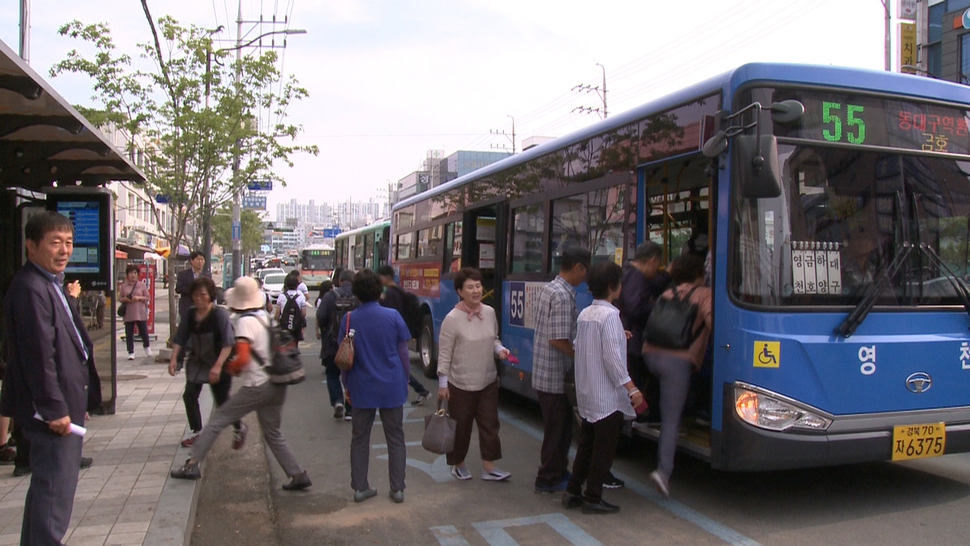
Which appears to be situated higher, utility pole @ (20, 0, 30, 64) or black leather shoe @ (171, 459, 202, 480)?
utility pole @ (20, 0, 30, 64)

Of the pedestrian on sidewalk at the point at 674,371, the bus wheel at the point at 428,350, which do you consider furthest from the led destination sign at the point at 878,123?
the bus wheel at the point at 428,350

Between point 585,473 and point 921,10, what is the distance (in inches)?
1017

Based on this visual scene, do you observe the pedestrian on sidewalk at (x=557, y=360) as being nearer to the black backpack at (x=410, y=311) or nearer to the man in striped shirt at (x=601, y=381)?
the man in striped shirt at (x=601, y=381)

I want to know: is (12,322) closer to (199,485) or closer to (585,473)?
(199,485)

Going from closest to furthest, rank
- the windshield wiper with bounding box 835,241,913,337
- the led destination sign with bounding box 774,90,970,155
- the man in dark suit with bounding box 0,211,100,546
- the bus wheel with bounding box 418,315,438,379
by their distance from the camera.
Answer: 1. the man in dark suit with bounding box 0,211,100,546
2. the windshield wiper with bounding box 835,241,913,337
3. the led destination sign with bounding box 774,90,970,155
4. the bus wheel with bounding box 418,315,438,379

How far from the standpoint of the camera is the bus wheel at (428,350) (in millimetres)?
12016

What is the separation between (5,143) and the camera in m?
6.75

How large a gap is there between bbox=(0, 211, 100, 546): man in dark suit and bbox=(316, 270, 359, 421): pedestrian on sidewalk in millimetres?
5383

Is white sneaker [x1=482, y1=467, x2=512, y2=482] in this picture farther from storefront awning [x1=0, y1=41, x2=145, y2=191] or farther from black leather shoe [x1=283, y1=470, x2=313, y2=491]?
storefront awning [x1=0, y1=41, x2=145, y2=191]

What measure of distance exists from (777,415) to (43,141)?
642 cm

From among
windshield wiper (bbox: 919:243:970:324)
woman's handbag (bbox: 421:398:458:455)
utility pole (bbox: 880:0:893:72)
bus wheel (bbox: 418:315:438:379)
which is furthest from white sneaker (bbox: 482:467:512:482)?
utility pole (bbox: 880:0:893:72)

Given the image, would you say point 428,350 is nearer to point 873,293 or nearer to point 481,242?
point 481,242

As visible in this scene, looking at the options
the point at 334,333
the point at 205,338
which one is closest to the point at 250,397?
the point at 205,338

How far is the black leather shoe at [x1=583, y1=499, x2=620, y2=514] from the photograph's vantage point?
543 cm
